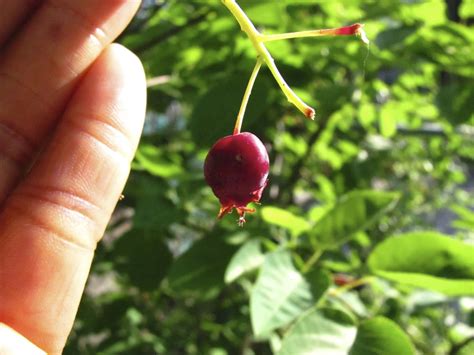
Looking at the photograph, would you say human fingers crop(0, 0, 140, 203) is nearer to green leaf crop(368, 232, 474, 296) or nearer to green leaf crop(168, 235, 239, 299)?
green leaf crop(168, 235, 239, 299)

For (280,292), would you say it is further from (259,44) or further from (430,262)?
(259,44)

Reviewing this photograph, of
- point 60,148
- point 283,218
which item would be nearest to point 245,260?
point 283,218

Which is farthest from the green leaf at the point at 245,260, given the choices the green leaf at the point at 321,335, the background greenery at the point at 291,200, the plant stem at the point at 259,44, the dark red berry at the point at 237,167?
the plant stem at the point at 259,44

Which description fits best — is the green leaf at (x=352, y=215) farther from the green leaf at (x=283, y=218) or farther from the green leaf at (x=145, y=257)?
the green leaf at (x=145, y=257)

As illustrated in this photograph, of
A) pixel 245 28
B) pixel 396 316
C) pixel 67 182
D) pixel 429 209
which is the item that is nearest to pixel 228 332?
pixel 396 316

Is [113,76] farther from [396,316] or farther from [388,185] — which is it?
[388,185]

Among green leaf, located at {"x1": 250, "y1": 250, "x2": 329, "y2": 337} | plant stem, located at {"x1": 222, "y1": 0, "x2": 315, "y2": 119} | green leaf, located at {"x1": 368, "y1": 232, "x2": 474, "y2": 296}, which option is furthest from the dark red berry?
green leaf, located at {"x1": 368, "y1": 232, "x2": 474, "y2": 296}
